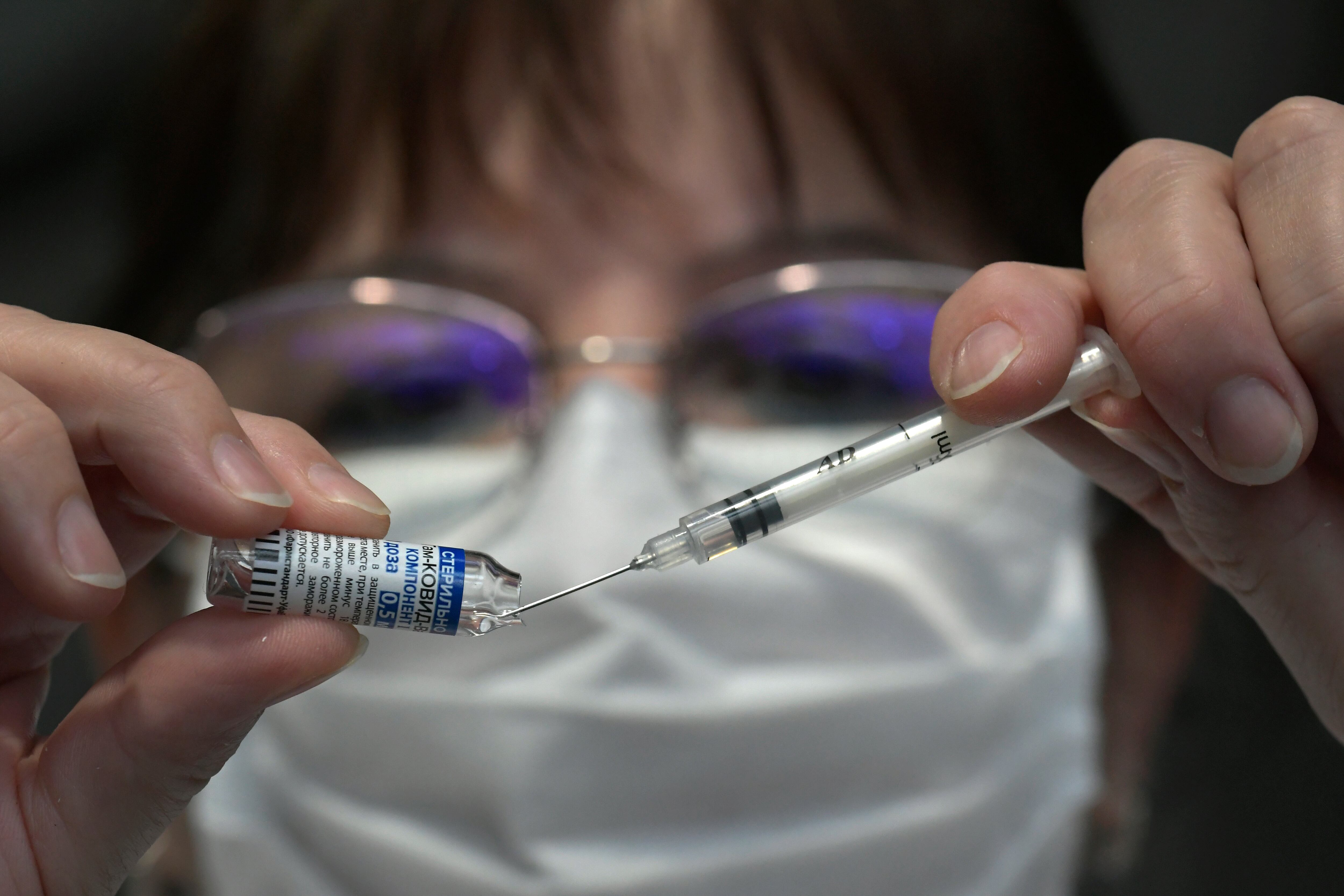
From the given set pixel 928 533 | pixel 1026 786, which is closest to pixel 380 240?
pixel 928 533

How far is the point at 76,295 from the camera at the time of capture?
6.82 ft

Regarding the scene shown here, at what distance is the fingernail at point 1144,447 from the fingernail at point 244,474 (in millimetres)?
676

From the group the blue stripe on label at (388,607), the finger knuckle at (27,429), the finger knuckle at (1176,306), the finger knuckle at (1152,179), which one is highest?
the finger knuckle at (1152,179)

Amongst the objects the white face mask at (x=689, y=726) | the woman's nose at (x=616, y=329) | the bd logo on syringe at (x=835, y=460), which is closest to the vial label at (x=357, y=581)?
the bd logo on syringe at (x=835, y=460)

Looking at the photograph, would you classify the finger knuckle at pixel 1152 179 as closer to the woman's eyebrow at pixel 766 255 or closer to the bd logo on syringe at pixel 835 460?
the bd logo on syringe at pixel 835 460

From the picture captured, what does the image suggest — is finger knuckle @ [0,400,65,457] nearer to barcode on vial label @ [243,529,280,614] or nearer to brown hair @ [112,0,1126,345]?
barcode on vial label @ [243,529,280,614]

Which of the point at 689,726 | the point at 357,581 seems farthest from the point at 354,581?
the point at 689,726

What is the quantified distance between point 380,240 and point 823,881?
3.89 ft

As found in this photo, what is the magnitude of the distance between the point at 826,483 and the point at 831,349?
0.60 meters

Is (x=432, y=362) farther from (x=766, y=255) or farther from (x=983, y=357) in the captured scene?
(x=983, y=357)

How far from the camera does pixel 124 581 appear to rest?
2.23 feet

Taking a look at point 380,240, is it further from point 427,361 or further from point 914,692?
point 914,692

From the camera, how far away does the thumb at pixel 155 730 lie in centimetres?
68

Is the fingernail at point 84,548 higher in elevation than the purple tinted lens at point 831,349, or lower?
higher
